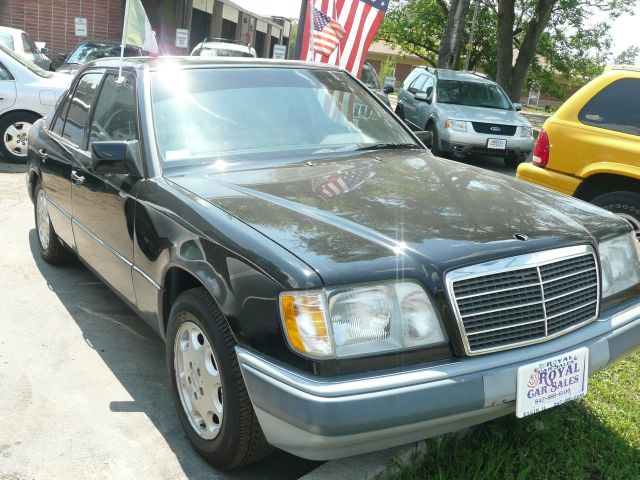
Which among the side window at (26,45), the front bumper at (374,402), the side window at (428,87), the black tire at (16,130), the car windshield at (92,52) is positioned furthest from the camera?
the car windshield at (92,52)

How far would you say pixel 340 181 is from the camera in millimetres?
3273

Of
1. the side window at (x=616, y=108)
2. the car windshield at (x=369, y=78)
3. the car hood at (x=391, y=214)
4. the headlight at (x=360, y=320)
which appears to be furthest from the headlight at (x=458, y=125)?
the headlight at (x=360, y=320)

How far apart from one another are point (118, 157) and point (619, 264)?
245 centimetres

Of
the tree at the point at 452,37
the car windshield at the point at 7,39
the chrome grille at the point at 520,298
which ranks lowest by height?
the chrome grille at the point at 520,298

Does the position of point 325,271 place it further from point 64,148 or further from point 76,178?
point 64,148

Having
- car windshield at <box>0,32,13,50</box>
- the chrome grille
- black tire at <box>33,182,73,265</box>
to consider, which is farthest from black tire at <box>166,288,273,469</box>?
car windshield at <box>0,32,13,50</box>

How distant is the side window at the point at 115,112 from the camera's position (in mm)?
3697

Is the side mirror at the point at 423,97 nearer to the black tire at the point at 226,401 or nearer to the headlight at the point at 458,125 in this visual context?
the headlight at the point at 458,125

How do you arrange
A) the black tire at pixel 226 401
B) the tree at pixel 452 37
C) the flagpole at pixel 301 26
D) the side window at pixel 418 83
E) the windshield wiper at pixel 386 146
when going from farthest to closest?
1. the tree at pixel 452 37
2. the side window at pixel 418 83
3. the flagpole at pixel 301 26
4. the windshield wiper at pixel 386 146
5. the black tire at pixel 226 401

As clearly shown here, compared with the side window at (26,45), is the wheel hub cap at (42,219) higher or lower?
lower

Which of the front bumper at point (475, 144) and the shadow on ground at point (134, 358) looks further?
the front bumper at point (475, 144)

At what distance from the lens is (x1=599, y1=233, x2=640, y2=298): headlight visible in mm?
2977

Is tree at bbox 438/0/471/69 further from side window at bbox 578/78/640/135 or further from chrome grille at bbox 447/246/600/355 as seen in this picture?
chrome grille at bbox 447/246/600/355

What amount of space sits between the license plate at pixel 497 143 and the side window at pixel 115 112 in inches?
334
